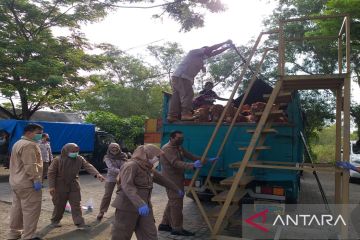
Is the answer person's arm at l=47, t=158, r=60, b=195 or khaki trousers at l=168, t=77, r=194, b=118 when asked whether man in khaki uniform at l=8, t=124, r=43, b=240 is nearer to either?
person's arm at l=47, t=158, r=60, b=195

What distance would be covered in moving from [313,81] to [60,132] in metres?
10.9

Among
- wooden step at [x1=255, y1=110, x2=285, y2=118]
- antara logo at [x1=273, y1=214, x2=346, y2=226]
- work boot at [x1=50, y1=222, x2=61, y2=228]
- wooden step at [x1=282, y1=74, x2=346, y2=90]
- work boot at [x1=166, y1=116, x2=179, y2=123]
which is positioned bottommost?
work boot at [x1=50, y1=222, x2=61, y2=228]

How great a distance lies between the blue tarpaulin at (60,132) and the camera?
1272 cm

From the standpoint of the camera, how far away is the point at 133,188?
414cm

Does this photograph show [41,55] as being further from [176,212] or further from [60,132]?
[176,212]

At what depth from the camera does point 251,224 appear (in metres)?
5.88

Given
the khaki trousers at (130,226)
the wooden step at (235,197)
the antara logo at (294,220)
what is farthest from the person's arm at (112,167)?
the khaki trousers at (130,226)

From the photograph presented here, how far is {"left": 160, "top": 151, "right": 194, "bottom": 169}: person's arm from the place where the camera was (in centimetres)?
569

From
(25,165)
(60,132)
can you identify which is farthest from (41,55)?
(25,165)

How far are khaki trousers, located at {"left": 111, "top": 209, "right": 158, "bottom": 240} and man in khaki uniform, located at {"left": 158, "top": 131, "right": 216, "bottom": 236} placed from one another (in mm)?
1427

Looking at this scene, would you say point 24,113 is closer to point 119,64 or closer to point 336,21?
point 336,21

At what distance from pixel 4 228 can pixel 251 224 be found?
395 centimetres

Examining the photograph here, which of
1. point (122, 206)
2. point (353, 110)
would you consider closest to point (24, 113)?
point (122, 206)

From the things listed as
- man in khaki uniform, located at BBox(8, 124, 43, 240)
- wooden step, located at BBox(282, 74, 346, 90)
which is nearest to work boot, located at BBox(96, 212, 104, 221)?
man in khaki uniform, located at BBox(8, 124, 43, 240)
